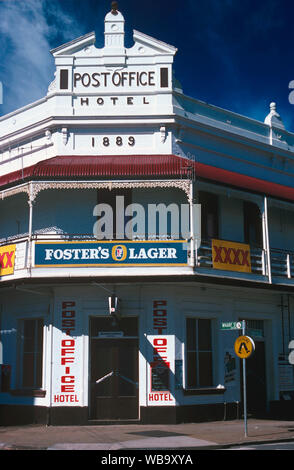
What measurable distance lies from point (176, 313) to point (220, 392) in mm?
2855

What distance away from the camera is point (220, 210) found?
2005cm

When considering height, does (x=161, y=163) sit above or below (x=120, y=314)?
above

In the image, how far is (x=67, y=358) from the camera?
683 inches

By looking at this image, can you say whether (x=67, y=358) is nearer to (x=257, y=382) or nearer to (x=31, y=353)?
(x=31, y=353)

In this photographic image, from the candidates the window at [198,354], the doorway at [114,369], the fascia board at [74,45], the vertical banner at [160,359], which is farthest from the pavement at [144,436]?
the fascia board at [74,45]

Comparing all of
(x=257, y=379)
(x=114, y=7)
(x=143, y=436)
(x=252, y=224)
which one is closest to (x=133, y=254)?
(x=143, y=436)

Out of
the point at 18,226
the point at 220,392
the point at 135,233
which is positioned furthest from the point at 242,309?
the point at 18,226

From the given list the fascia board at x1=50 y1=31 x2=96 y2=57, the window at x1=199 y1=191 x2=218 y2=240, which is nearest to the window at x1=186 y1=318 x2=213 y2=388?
the window at x1=199 y1=191 x2=218 y2=240

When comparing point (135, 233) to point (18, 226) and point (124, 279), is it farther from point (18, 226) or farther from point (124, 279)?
point (18, 226)

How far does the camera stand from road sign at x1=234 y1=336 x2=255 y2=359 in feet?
48.3

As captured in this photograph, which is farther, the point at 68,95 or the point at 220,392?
the point at 68,95

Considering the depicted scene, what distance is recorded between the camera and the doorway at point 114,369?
1723cm
